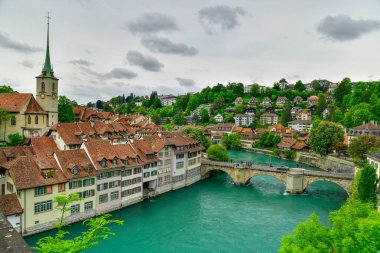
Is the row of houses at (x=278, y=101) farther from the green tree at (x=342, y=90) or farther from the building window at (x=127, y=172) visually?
the building window at (x=127, y=172)

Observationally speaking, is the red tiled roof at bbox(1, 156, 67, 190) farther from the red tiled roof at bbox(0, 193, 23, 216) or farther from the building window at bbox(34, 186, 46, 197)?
the red tiled roof at bbox(0, 193, 23, 216)

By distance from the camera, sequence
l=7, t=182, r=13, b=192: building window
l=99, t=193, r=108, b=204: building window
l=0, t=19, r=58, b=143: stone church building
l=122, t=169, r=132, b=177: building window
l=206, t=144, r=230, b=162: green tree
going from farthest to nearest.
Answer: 1. l=206, t=144, r=230, b=162: green tree
2. l=0, t=19, r=58, b=143: stone church building
3. l=122, t=169, r=132, b=177: building window
4. l=99, t=193, r=108, b=204: building window
5. l=7, t=182, r=13, b=192: building window

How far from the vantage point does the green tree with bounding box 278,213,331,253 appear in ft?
56.1

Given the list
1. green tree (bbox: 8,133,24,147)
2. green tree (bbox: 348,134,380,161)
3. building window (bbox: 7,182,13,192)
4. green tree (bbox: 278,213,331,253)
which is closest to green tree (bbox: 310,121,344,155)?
green tree (bbox: 348,134,380,161)

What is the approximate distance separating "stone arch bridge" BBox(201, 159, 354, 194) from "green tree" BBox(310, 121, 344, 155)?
25894 millimetres

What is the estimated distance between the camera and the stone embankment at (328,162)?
205ft

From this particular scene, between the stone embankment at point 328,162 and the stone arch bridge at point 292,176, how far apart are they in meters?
15.3

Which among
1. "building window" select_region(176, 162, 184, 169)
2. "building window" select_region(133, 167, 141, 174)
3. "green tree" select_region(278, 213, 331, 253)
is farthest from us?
"building window" select_region(176, 162, 184, 169)

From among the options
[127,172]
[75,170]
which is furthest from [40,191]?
[127,172]

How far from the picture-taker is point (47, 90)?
50688 millimetres

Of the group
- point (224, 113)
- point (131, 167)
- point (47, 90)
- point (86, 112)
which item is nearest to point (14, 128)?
point (47, 90)

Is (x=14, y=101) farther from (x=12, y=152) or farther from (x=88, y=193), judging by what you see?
(x=88, y=193)

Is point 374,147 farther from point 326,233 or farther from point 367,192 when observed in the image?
point 326,233

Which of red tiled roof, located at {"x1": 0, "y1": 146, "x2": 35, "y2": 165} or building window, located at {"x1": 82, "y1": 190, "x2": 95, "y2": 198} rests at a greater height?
red tiled roof, located at {"x1": 0, "y1": 146, "x2": 35, "y2": 165}
